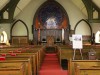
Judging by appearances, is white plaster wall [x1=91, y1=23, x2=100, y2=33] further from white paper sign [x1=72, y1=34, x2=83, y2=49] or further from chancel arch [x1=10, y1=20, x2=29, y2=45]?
white paper sign [x1=72, y1=34, x2=83, y2=49]

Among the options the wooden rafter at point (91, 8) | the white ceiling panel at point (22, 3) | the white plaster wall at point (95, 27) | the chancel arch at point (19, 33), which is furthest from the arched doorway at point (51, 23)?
the wooden rafter at point (91, 8)

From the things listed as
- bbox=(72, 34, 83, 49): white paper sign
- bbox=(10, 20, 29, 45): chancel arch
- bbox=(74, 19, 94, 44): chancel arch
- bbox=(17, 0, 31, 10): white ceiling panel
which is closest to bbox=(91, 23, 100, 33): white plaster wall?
bbox=(74, 19, 94, 44): chancel arch

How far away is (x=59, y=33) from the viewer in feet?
75.6

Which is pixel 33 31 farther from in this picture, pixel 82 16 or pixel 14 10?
pixel 82 16

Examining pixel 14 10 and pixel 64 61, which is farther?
pixel 14 10

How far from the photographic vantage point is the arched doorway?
74.7ft

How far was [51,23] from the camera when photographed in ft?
75.7

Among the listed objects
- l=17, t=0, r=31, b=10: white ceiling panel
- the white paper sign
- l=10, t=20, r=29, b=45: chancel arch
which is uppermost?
l=17, t=0, r=31, b=10: white ceiling panel

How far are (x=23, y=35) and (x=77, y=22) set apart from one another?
210 inches

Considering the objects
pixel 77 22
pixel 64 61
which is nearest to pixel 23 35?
pixel 77 22

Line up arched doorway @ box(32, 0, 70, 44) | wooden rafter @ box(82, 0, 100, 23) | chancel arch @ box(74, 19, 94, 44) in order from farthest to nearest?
1. chancel arch @ box(74, 19, 94, 44)
2. arched doorway @ box(32, 0, 70, 44)
3. wooden rafter @ box(82, 0, 100, 23)

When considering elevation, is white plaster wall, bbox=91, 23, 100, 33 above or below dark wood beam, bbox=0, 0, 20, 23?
below

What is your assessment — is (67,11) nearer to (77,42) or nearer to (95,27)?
(95,27)

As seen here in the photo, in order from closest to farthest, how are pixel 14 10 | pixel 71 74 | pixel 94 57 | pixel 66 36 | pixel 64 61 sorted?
pixel 71 74 → pixel 94 57 → pixel 64 61 → pixel 14 10 → pixel 66 36
